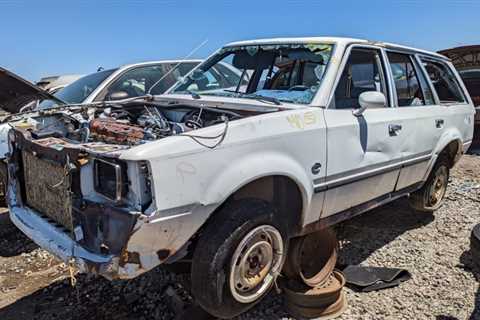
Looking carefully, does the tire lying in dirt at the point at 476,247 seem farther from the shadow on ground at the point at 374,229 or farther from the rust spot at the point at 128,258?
the rust spot at the point at 128,258

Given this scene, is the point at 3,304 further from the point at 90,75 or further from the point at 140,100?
the point at 90,75

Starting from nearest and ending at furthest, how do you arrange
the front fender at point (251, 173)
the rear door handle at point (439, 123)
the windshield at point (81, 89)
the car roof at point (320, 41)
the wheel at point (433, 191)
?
1. the front fender at point (251, 173)
2. the car roof at point (320, 41)
3. the rear door handle at point (439, 123)
4. the wheel at point (433, 191)
5. the windshield at point (81, 89)

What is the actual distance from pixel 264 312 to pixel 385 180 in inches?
61.5

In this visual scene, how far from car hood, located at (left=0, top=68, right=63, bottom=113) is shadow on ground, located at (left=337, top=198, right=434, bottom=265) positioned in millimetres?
3434

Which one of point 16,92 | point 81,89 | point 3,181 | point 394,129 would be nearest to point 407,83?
point 394,129

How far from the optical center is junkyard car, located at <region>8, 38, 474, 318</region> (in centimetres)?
218

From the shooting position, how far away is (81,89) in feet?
18.1

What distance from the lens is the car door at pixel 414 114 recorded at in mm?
3820

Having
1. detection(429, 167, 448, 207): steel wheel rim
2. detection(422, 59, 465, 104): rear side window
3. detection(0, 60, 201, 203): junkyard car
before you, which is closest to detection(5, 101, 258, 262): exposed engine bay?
detection(0, 60, 201, 203): junkyard car

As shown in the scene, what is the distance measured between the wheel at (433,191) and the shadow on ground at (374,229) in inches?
7.0

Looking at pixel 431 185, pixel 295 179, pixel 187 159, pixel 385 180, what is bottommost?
pixel 431 185

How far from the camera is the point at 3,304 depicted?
322 cm

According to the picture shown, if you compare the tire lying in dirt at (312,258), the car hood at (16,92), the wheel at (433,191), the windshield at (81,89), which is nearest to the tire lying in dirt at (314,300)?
the tire lying in dirt at (312,258)

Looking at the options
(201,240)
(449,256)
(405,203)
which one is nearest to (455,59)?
(405,203)
